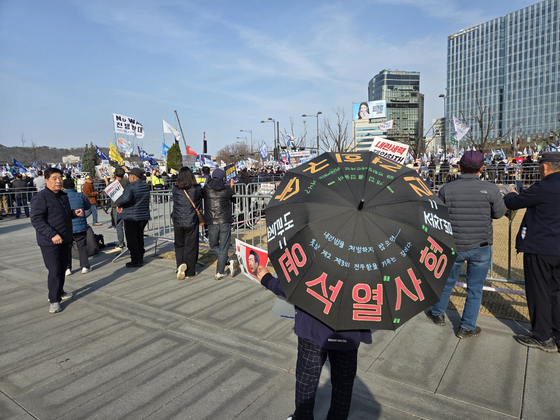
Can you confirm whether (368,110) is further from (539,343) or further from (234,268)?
(539,343)

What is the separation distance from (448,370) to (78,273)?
21.8 ft

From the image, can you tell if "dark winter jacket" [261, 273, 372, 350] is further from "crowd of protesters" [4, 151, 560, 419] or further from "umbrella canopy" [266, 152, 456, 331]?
"umbrella canopy" [266, 152, 456, 331]

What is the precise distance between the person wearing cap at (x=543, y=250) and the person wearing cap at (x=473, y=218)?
236mm

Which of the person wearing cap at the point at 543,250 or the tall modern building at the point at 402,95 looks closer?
the person wearing cap at the point at 543,250

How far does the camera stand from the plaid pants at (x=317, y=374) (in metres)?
2.22

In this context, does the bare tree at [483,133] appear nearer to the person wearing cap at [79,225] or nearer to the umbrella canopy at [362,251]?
the person wearing cap at [79,225]

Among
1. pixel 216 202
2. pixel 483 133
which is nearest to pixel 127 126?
pixel 216 202

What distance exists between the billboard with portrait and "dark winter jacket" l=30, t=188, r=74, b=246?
259 ft

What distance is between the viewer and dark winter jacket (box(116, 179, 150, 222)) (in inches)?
279

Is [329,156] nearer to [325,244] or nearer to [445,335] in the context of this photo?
[325,244]

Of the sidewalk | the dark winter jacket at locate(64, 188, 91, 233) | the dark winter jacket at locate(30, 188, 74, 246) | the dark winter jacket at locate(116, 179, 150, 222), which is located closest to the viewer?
the sidewalk

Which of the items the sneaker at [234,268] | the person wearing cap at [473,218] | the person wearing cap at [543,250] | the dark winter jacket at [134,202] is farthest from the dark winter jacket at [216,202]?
the person wearing cap at [543,250]

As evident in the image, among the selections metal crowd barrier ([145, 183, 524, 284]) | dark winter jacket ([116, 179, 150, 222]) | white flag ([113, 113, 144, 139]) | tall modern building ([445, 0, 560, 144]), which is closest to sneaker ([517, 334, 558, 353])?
metal crowd barrier ([145, 183, 524, 284])

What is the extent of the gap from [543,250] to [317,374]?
2907mm
